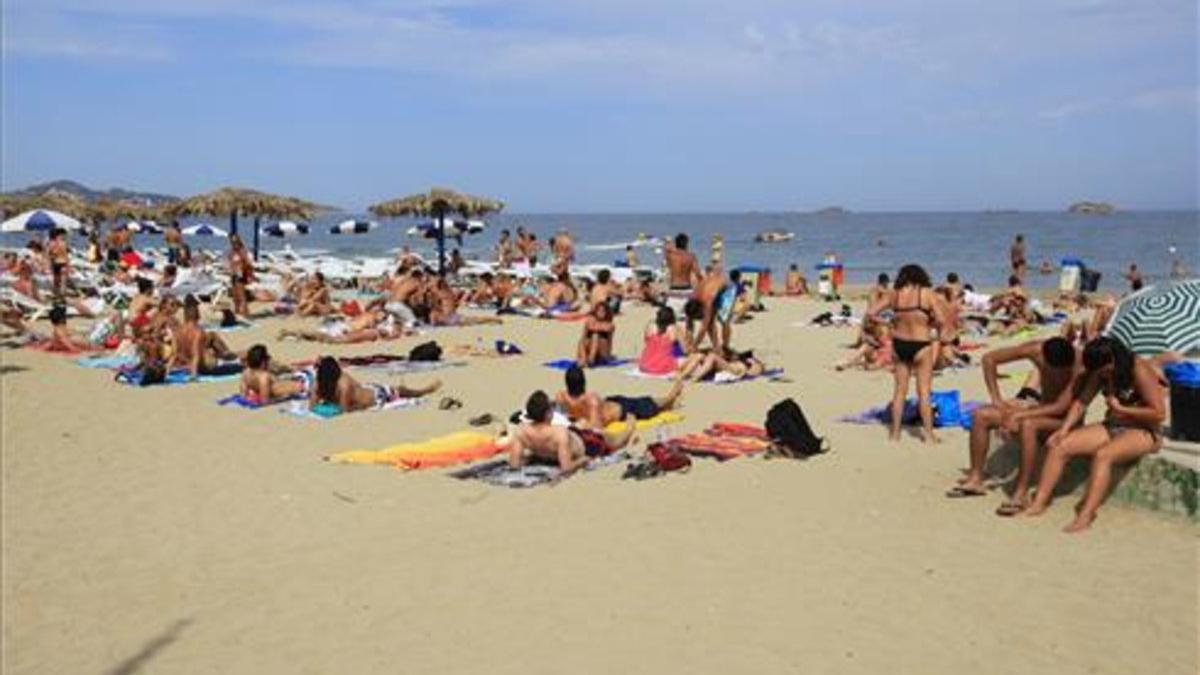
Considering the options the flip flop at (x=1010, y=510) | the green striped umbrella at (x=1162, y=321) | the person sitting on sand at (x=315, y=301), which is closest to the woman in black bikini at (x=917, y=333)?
the green striped umbrella at (x=1162, y=321)

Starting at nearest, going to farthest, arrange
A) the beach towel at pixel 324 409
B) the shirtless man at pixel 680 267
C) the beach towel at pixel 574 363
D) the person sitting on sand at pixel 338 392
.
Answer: the beach towel at pixel 324 409, the person sitting on sand at pixel 338 392, the beach towel at pixel 574 363, the shirtless man at pixel 680 267

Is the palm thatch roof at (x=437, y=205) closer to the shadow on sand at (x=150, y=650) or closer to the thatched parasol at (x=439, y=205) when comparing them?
the thatched parasol at (x=439, y=205)

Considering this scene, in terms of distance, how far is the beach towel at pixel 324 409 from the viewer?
8812 millimetres

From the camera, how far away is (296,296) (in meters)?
19.6

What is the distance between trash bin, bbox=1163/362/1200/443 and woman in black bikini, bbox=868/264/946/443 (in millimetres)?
1641

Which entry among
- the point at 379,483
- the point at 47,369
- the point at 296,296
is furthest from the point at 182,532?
the point at 296,296

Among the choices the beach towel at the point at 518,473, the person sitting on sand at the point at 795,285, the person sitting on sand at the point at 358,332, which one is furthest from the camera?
the person sitting on sand at the point at 795,285

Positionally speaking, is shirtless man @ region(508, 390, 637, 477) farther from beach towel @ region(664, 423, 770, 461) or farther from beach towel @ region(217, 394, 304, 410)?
beach towel @ region(217, 394, 304, 410)

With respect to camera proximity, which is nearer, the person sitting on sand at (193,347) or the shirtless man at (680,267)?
the person sitting on sand at (193,347)

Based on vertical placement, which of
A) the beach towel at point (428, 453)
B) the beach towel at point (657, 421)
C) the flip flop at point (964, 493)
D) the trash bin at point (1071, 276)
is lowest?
the beach towel at point (428, 453)

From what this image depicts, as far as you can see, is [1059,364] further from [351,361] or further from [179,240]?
[179,240]

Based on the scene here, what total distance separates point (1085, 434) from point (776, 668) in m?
2.54

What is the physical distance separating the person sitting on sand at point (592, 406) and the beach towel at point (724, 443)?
54 centimetres

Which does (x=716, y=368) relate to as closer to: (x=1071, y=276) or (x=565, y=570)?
(x=565, y=570)
